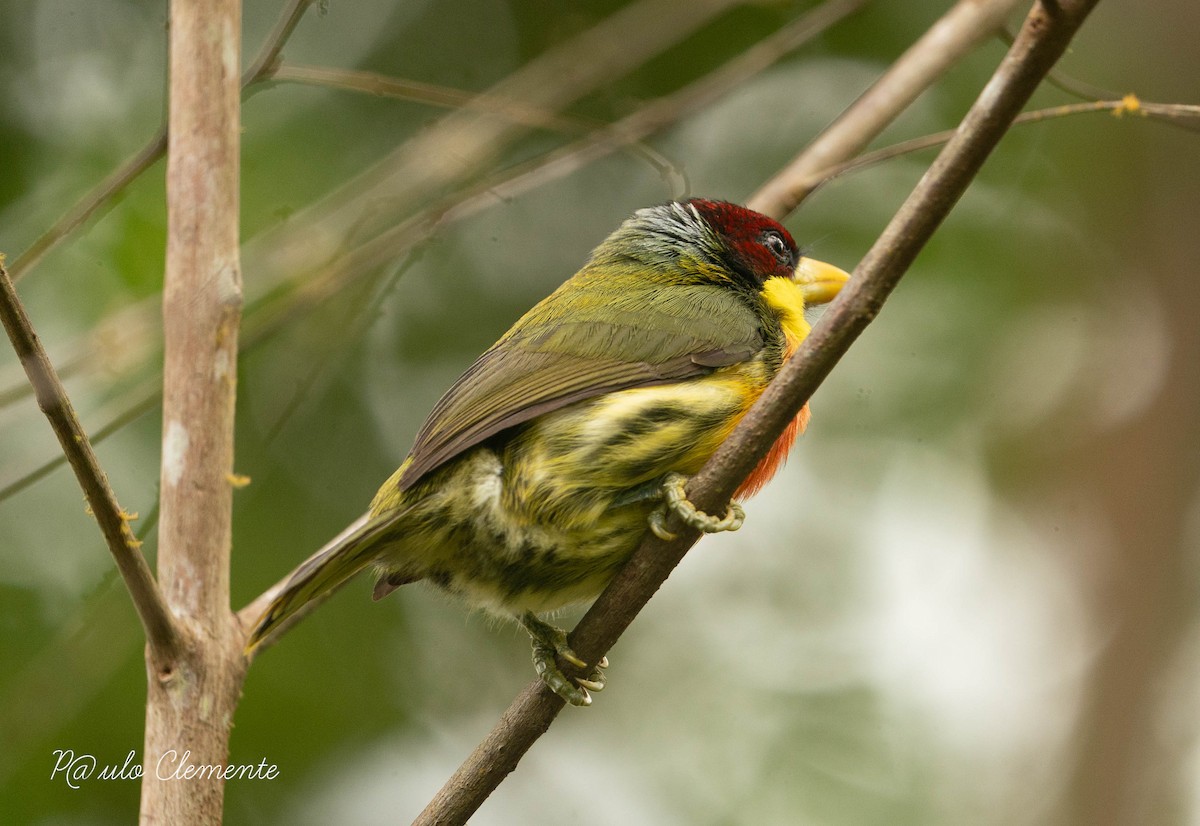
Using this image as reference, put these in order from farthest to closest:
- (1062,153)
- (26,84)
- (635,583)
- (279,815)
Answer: (1062,153) < (279,815) < (26,84) < (635,583)

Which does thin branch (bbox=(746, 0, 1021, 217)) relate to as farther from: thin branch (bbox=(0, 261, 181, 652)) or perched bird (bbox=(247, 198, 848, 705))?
thin branch (bbox=(0, 261, 181, 652))

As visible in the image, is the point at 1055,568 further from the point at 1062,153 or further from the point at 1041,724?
the point at 1062,153

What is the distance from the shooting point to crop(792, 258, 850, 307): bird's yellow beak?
3.42 m

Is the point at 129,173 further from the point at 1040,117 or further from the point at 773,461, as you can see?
the point at 1040,117

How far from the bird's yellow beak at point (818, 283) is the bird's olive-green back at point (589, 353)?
0.38m

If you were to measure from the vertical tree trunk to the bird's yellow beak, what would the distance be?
64.6 inches

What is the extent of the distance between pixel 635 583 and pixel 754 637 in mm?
3670

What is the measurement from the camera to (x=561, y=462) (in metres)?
2.49

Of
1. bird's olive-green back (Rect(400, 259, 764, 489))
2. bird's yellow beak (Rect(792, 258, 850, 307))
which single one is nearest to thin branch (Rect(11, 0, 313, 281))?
bird's olive-green back (Rect(400, 259, 764, 489))

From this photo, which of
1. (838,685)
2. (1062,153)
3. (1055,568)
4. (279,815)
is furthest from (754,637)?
(1062,153)

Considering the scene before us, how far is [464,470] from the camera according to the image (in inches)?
99.0

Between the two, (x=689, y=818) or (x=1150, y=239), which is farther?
(x=1150, y=239)

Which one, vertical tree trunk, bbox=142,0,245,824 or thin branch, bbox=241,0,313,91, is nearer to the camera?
vertical tree trunk, bbox=142,0,245,824
